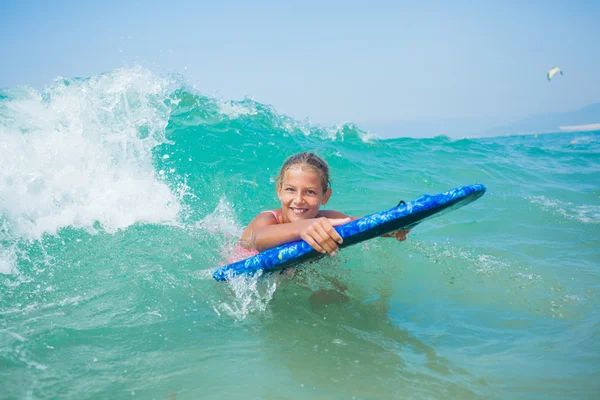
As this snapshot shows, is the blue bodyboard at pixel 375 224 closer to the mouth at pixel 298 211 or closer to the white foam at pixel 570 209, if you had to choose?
the mouth at pixel 298 211

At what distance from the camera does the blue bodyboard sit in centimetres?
260

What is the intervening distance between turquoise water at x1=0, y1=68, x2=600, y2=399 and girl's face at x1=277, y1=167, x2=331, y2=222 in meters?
0.51

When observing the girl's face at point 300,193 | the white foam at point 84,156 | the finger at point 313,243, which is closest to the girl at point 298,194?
the girl's face at point 300,193

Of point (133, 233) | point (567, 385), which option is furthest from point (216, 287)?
point (567, 385)

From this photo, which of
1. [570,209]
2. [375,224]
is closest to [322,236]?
[375,224]

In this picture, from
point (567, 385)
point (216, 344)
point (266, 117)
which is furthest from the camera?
point (266, 117)

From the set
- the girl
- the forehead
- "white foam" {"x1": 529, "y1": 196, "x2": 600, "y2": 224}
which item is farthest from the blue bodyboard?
"white foam" {"x1": 529, "y1": 196, "x2": 600, "y2": 224}

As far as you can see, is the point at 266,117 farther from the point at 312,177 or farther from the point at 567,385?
the point at 567,385

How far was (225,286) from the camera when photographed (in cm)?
348

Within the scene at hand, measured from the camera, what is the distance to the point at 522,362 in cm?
255

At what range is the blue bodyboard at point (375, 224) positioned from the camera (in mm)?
2596

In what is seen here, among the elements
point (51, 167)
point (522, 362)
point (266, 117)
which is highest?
point (266, 117)

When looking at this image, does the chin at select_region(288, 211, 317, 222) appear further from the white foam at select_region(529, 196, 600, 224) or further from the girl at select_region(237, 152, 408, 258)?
the white foam at select_region(529, 196, 600, 224)

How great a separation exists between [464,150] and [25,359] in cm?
1615
